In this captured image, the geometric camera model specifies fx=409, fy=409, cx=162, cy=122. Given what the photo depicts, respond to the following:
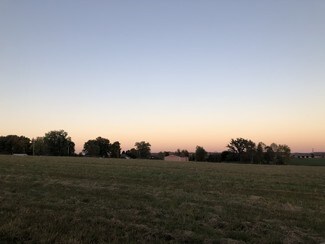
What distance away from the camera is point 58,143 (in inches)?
7426

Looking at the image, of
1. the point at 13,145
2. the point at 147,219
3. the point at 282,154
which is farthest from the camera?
the point at 282,154

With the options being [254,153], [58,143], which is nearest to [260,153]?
[254,153]

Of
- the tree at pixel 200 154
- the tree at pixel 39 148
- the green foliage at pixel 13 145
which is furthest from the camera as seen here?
the tree at pixel 200 154

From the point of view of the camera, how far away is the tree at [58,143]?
18500 cm

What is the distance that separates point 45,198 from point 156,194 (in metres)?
5.16

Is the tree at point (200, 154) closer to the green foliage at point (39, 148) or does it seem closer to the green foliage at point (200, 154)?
the green foliage at point (200, 154)

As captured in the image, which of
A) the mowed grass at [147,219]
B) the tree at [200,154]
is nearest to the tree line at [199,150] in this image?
the tree at [200,154]

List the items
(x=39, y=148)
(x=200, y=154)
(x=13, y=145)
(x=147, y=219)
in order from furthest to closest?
(x=200, y=154) < (x=13, y=145) < (x=39, y=148) < (x=147, y=219)

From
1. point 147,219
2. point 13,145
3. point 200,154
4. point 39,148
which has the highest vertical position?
point 13,145

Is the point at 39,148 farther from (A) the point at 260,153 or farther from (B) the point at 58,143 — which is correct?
(A) the point at 260,153

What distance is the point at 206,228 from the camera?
10.8m

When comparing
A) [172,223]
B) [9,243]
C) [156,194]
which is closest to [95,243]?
[9,243]

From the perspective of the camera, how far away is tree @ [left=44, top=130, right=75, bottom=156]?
18500cm

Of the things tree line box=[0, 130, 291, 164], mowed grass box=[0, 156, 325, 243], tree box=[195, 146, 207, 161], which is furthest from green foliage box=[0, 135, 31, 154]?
mowed grass box=[0, 156, 325, 243]
